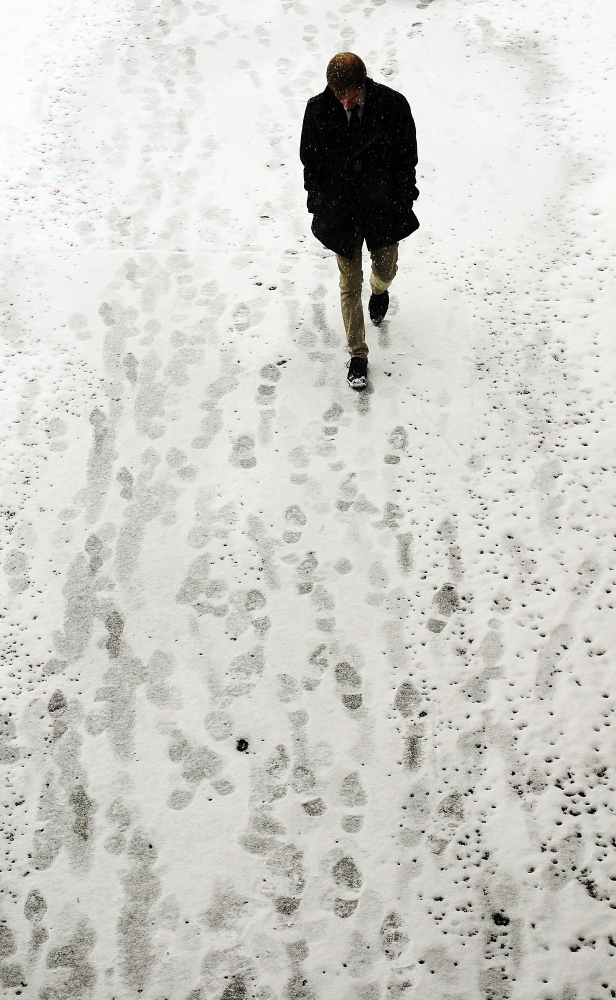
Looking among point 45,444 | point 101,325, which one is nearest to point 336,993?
point 45,444

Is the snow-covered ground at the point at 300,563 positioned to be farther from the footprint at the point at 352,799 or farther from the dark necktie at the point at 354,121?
the dark necktie at the point at 354,121

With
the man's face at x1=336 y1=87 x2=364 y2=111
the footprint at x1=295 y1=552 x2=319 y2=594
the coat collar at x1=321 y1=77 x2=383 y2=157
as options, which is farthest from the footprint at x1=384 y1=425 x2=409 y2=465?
the man's face at x1=336 y1=87 x2=364 y2=111

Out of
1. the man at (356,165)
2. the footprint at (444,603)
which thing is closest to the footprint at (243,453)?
the man at (356,165)

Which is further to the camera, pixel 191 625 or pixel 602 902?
pixel 191 625

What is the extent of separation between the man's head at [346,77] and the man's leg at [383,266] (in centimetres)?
62

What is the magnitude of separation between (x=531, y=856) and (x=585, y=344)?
Answer: 6.83 ft

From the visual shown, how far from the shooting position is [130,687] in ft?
8.70

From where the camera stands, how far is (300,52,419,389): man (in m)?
2.72

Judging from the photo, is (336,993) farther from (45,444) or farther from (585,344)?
(585,344)

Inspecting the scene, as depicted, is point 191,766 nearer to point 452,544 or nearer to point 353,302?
point 452,544

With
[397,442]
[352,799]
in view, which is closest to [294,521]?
[397,442]

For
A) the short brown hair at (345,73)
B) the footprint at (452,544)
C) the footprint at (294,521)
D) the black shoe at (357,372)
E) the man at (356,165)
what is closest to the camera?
the short brown hair at (345,73)

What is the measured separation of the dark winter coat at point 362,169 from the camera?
2742mm

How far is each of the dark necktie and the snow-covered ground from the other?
1.00m
